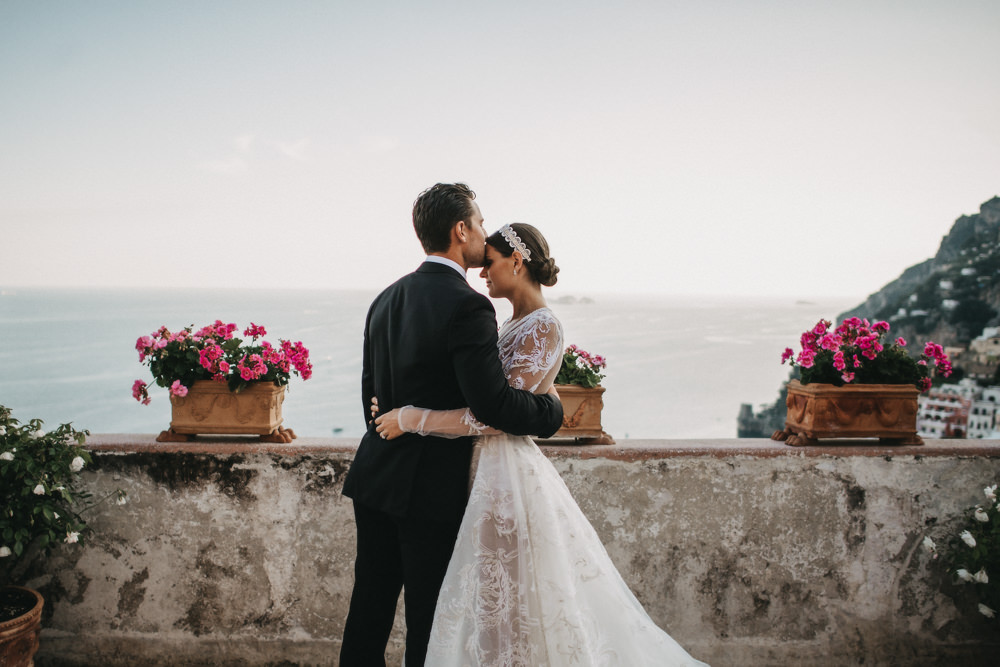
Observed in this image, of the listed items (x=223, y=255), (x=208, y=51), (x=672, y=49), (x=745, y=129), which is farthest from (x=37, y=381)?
(x=672, y=49)

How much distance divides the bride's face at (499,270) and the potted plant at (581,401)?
92 centimetres

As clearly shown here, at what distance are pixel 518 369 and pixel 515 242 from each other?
35 centimetres

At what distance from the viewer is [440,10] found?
7.18 metres

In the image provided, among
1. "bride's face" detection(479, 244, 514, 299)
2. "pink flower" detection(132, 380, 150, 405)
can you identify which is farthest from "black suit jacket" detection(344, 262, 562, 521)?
"pink flower" detection(132, 380, 150, 405)

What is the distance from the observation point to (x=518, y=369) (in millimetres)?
1563

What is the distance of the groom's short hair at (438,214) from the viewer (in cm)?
151

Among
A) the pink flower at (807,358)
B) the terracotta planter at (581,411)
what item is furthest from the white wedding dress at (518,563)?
the pink flower at (807,358)

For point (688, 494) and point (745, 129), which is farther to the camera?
point (745, 129)

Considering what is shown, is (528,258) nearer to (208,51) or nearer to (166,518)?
(166,518)

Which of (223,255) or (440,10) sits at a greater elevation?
(223,255)

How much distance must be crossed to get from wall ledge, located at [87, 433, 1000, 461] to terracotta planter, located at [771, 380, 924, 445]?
6 centimetres

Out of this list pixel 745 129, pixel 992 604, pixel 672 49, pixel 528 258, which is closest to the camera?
pixel 528 258

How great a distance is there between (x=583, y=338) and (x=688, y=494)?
2845 inches

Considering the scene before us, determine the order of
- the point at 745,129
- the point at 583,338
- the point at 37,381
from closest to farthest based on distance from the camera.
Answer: the point at 745,129
the point at 37,381
the point at 583,338
